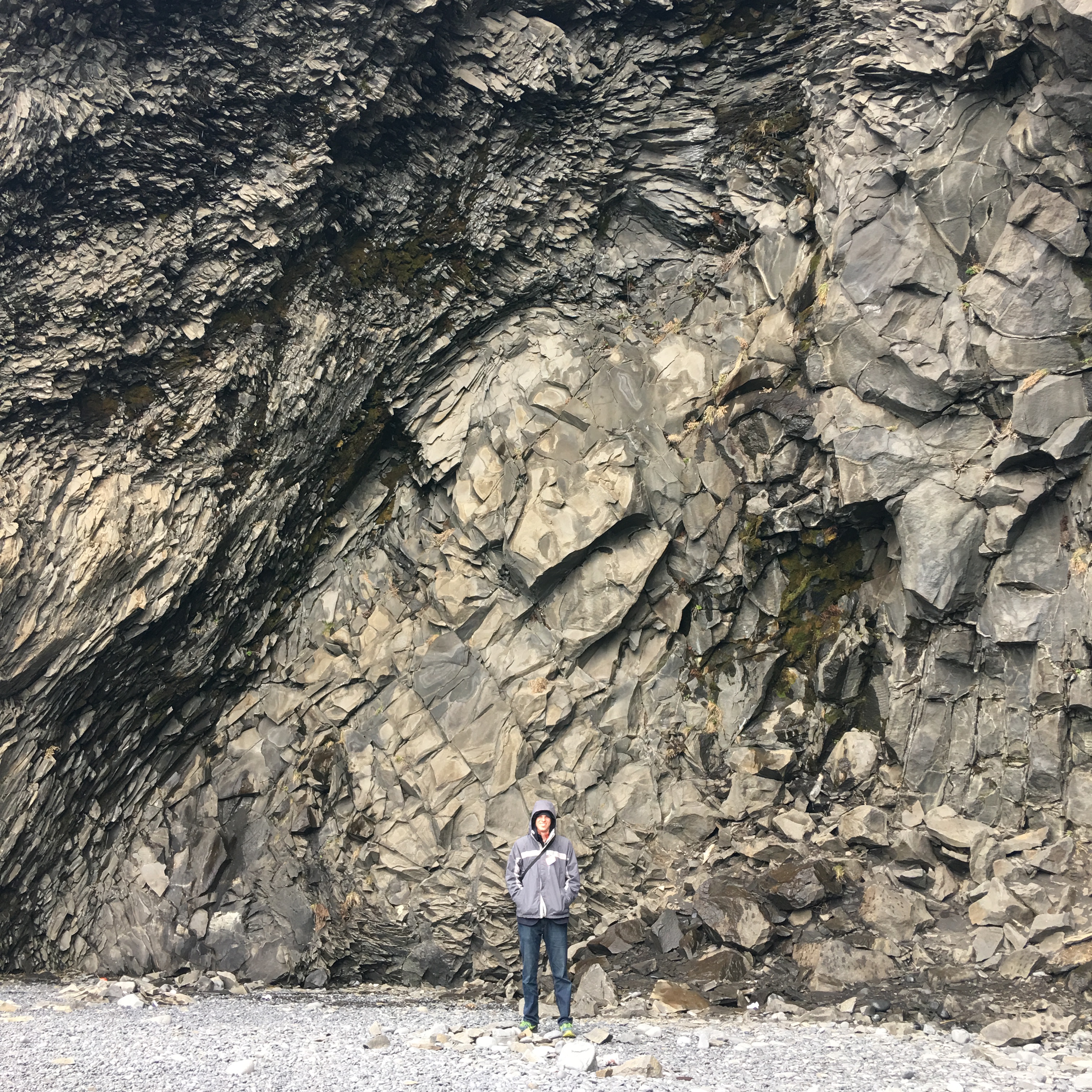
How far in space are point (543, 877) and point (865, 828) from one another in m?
4.56

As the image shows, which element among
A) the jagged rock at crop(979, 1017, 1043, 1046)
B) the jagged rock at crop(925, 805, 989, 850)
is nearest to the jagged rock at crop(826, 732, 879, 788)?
the jagged rock at crop(925, 805, 989, 850)

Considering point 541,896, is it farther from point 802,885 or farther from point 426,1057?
point 802,885

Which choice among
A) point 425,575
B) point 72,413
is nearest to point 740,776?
point 425,575

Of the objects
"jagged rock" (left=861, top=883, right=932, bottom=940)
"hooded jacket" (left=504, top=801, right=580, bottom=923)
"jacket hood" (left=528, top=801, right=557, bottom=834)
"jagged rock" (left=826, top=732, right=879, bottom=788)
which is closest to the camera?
"hooded jacket" (left=504, top=801, right=580, bottom=923)

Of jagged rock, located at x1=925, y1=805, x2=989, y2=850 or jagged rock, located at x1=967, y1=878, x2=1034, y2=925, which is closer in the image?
jagged rock, located at x1=967, y1=878, x2=1034, y2=925

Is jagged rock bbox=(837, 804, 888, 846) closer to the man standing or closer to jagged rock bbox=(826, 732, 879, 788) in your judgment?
jagged rock bbox=(826, 732, 879, 788)

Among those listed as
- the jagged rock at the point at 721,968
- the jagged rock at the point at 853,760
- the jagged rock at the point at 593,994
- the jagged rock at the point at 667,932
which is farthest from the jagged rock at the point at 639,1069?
the jagged rock at the point at 853,760

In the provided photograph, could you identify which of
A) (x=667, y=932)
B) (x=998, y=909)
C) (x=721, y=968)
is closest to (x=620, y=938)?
(x=667, y=932)

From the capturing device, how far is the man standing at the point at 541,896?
6340 mm

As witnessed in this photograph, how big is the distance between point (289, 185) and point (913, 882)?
456 inches

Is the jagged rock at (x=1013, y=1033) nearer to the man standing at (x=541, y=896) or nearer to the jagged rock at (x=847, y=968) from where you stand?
the jagged rock at (x=847, y=968)

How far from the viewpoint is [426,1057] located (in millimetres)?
5824

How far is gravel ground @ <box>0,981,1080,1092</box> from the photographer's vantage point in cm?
515

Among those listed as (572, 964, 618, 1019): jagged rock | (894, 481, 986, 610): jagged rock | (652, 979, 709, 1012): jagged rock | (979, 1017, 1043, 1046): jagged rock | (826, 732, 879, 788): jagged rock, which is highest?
(894, 481, 986, 610): jagged rock
